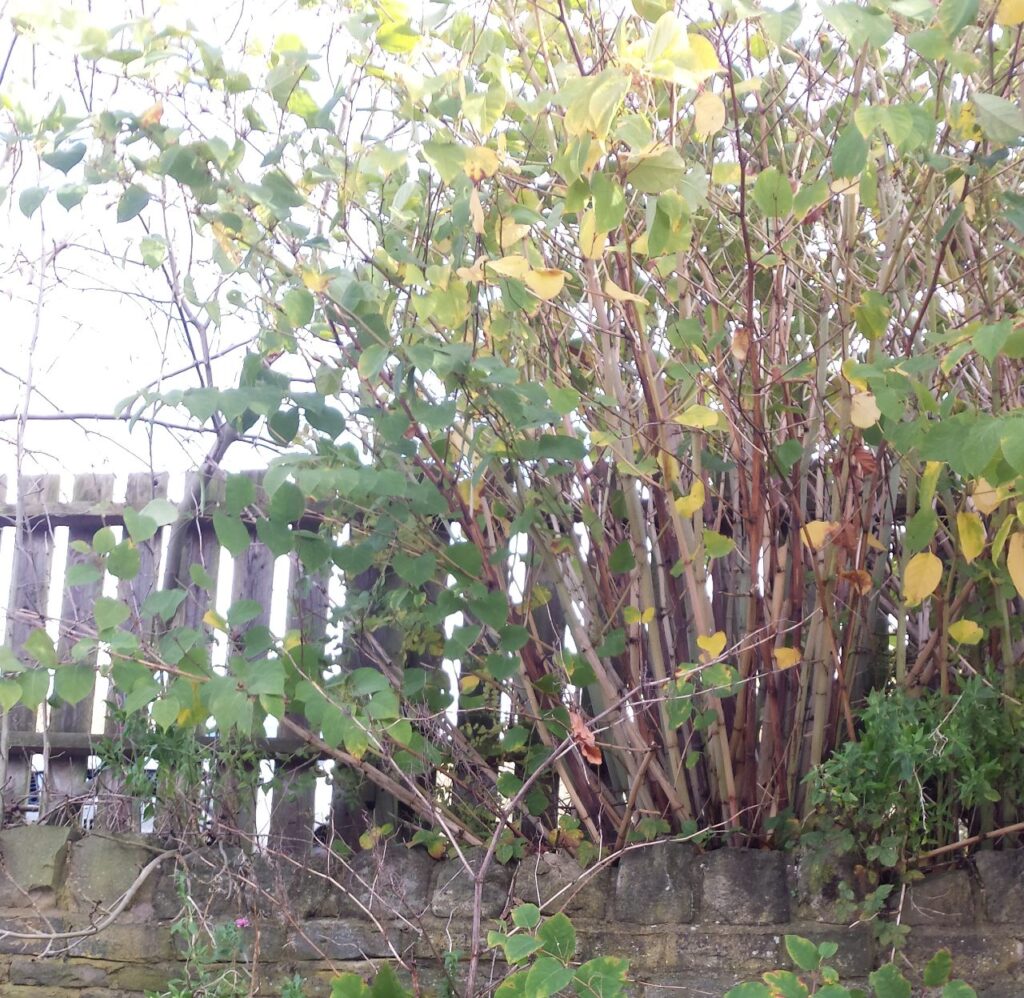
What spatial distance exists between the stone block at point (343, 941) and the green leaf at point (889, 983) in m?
1.09

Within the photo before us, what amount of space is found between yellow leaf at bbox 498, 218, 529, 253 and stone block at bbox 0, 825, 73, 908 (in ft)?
6.43

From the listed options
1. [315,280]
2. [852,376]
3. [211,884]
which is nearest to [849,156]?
[852,376]

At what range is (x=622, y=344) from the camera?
9.53 feet

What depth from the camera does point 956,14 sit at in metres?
1.71

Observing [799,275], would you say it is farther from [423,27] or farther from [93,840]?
[93,840]

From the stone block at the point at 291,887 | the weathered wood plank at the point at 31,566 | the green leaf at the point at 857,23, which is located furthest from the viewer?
the weathered wood plank at the point at 31,566

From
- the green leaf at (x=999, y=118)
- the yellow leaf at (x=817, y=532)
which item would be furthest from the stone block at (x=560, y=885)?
the green leaf at (x=999, y=118)

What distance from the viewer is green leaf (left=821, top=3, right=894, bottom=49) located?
1.69 m

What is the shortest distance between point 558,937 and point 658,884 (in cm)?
50

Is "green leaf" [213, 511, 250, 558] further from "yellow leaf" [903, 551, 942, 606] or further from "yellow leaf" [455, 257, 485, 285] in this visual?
"yellow leaf" [903, 551, 942, 606]

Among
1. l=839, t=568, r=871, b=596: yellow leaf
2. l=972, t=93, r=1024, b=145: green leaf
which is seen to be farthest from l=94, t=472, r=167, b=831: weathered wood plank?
l=972, t=93, r=1024, b=145: green leaf

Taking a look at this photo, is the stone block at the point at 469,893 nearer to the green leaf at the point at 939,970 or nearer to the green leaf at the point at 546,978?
the green leaf at the point at 546,978

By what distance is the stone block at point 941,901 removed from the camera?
238 centimetres

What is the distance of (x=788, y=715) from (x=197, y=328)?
1.78m
